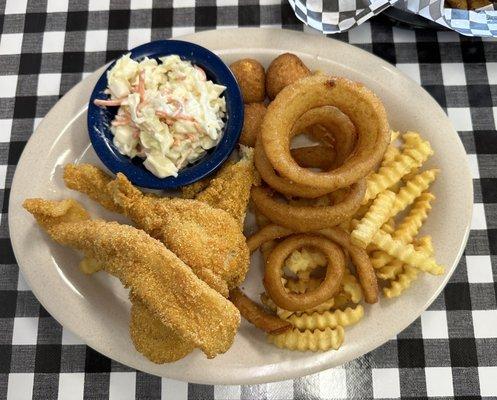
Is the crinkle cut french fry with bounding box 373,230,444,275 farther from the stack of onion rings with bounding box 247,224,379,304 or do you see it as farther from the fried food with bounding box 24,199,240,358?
the fried food with bounding box 24,199,240,358

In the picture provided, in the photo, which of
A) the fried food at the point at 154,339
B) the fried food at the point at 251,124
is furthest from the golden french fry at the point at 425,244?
the fried food at the point at 154,339

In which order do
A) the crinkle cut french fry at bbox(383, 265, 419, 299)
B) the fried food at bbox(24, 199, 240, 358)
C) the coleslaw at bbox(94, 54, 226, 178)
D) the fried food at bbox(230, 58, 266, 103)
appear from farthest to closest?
the fried food at bbox(230, 58, 266, 103) < the crinkle cut french fry at bbox(383, 265, 419, 299) < the coleslaw at bbox(94, 54, 226, 178) < the fried food at bbox(24, 199, 240, 358)

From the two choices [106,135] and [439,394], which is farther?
[439,394]

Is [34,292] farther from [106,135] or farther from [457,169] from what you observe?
[457,169]

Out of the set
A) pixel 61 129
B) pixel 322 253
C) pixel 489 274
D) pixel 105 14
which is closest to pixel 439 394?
pixel 489 274

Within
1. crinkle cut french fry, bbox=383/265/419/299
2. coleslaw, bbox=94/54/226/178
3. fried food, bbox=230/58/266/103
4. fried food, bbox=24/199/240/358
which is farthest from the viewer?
fried food, bbox=230/58/266/103

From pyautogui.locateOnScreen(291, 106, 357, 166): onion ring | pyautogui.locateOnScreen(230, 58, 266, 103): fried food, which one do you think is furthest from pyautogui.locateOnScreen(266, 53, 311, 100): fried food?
pyautogui.locateOnScreen(291, 106, 357, 166): onion ring
